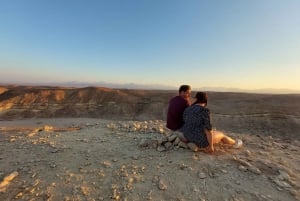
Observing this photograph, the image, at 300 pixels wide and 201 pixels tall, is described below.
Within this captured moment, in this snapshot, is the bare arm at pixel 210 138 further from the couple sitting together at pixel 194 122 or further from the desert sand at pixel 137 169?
the desert sand at pixel 137 169

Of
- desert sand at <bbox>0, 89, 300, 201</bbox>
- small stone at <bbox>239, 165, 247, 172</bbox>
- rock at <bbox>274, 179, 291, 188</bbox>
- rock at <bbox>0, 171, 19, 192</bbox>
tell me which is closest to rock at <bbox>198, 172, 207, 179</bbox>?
desert sand at <bbox>0, 89, 300, 201</bbox>

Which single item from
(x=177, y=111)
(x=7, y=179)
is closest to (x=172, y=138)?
(x=177, y=111)

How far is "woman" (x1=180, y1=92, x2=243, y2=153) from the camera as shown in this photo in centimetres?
599

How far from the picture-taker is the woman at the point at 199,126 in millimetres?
5992

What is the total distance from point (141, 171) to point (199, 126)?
5.88ft

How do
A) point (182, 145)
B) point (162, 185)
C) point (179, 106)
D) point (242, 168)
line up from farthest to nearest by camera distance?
point (179, 106)
point (182, 145)
point (242, 168)
point (162, 185)

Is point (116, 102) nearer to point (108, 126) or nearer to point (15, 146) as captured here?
point (108, 126)

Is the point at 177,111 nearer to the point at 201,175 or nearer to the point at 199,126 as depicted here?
the point at 199,126

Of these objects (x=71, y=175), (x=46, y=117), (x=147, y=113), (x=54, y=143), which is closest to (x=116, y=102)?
(x=147, y=113)

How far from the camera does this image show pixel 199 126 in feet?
19.9

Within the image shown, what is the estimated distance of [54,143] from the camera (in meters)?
7.17

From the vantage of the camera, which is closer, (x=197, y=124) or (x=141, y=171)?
(x=141, y=171)

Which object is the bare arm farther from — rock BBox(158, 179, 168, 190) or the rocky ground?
rock BBox(158, 179, 168, 190)

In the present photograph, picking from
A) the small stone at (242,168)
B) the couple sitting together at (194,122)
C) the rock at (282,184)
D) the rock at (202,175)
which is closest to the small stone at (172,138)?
the couple sitting together at (194,122)
